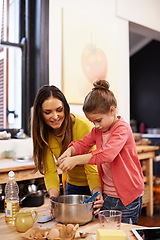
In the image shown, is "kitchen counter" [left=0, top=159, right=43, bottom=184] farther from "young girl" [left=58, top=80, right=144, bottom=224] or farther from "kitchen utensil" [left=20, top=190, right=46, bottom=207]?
"young girl" [left=58, top=80, right=144, bottom=224]

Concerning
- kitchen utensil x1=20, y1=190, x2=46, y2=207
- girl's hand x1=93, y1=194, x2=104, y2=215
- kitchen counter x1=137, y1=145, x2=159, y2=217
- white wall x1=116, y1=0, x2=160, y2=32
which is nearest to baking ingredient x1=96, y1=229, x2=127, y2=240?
girl's hand x1=93, y1=194, x2=104, y2=215

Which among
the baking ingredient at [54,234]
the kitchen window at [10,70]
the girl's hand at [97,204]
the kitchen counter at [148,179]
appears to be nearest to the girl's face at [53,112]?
the girl's hand at [97,204]

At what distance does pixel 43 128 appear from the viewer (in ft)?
5.10

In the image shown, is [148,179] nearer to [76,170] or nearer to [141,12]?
[76,170]

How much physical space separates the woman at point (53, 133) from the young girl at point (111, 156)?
9cm

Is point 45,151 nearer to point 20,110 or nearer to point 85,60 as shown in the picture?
point 20,110

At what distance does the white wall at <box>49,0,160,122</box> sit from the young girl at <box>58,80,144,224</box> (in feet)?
5.27

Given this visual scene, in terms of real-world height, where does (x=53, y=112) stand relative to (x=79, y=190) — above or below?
above

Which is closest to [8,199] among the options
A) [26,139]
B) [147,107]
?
[26,139]

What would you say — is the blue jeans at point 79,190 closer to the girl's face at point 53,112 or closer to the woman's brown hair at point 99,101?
the girl's face at point 53,112

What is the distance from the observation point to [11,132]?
2.92 meters

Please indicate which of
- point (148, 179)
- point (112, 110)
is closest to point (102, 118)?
point (112, 110)

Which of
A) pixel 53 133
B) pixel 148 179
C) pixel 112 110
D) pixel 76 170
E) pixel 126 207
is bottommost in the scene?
pixel 148 179

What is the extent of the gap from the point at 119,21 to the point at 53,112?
8.33 feet
